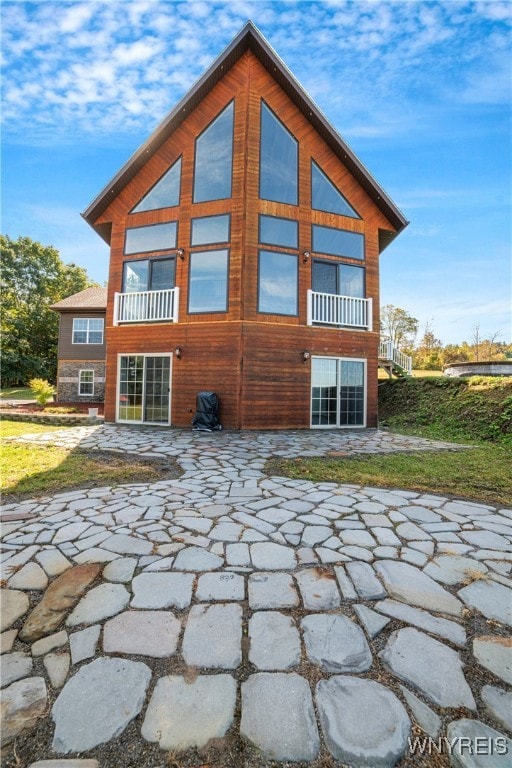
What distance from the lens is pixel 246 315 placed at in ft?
27.6

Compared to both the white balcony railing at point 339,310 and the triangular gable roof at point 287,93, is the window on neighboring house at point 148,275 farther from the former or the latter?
the white balcony railing at point 339,310

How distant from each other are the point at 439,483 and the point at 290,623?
3.28 metres

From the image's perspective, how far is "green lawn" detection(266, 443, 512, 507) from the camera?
152 inches

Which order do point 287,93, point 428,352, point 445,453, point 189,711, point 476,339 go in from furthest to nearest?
point 428,352, point 476,339, point 287,93, point 445,453, point 189,711

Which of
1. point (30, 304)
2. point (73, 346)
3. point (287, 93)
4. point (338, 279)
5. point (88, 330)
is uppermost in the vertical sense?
point (287, 93)

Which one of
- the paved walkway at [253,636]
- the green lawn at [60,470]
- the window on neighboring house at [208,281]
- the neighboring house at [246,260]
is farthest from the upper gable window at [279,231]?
the paved walkway at [253,636]

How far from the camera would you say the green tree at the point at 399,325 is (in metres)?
30.7

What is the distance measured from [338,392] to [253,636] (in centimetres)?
821

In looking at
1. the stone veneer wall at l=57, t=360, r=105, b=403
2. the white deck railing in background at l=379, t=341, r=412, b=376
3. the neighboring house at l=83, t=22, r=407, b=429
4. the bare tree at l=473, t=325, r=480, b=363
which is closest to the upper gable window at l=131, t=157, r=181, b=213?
the neighboring house at l=83, t=22, r=407, b=429

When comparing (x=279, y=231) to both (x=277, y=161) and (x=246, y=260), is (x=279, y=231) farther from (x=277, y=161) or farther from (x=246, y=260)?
(x=277, y=161)

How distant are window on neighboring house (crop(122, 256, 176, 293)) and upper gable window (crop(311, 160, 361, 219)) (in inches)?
178

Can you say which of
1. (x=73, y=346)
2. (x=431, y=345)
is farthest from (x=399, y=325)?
(x=73, y=346)

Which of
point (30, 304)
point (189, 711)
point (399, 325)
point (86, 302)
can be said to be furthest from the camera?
point (399, 325)

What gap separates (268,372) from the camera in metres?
8.58
